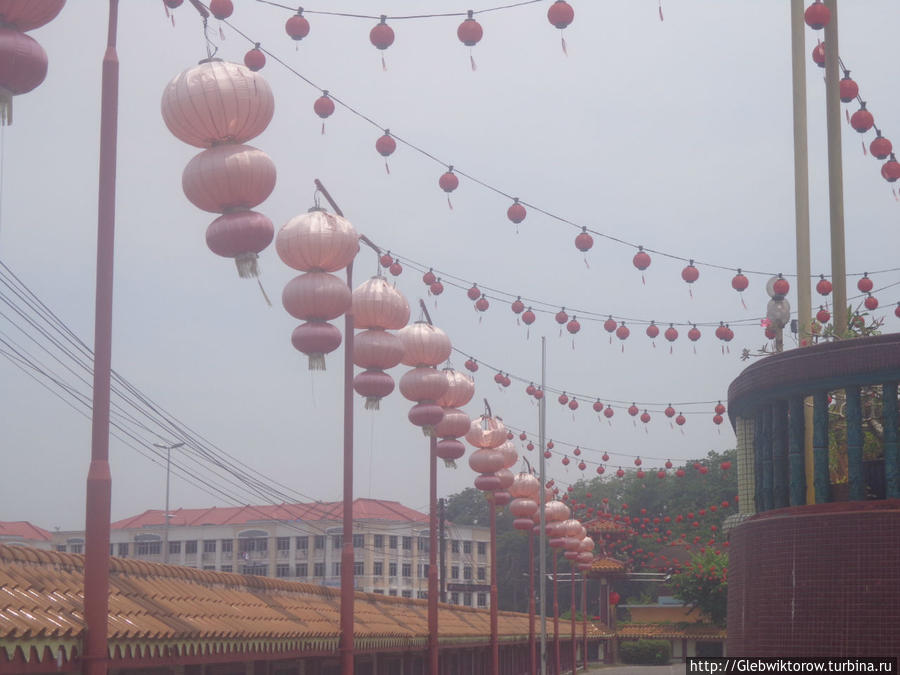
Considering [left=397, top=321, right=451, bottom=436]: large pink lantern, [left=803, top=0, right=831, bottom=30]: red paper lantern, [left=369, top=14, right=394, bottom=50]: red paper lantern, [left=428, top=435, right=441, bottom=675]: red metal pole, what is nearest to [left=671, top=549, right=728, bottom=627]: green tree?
[left=428, top=435, right=441, bottom=675]: red metal pole

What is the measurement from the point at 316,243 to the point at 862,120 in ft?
22.8

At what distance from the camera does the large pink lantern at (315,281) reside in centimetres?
1236

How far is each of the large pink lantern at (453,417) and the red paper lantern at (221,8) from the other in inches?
343

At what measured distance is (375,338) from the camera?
1527 centimetres

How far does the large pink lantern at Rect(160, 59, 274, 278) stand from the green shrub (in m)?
55.9

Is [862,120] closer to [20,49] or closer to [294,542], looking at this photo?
Answer: [20,49]

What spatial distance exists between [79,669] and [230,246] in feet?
12.5

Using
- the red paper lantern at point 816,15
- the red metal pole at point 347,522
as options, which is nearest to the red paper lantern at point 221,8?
the red metal pole at point 347,522

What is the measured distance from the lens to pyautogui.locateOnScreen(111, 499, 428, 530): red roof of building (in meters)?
81.3

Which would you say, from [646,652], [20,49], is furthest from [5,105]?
[646,652]

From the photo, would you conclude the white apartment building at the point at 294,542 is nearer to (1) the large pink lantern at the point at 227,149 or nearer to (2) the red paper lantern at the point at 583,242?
(2) the red paper lantern at the point at 583,242

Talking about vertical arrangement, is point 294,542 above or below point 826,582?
below

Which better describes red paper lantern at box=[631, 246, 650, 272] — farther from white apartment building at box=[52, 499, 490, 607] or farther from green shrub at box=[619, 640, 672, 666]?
white apartment building at box=[52, 499, 490, 607]

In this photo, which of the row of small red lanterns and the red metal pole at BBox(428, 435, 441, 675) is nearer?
the row of small red lanterns
